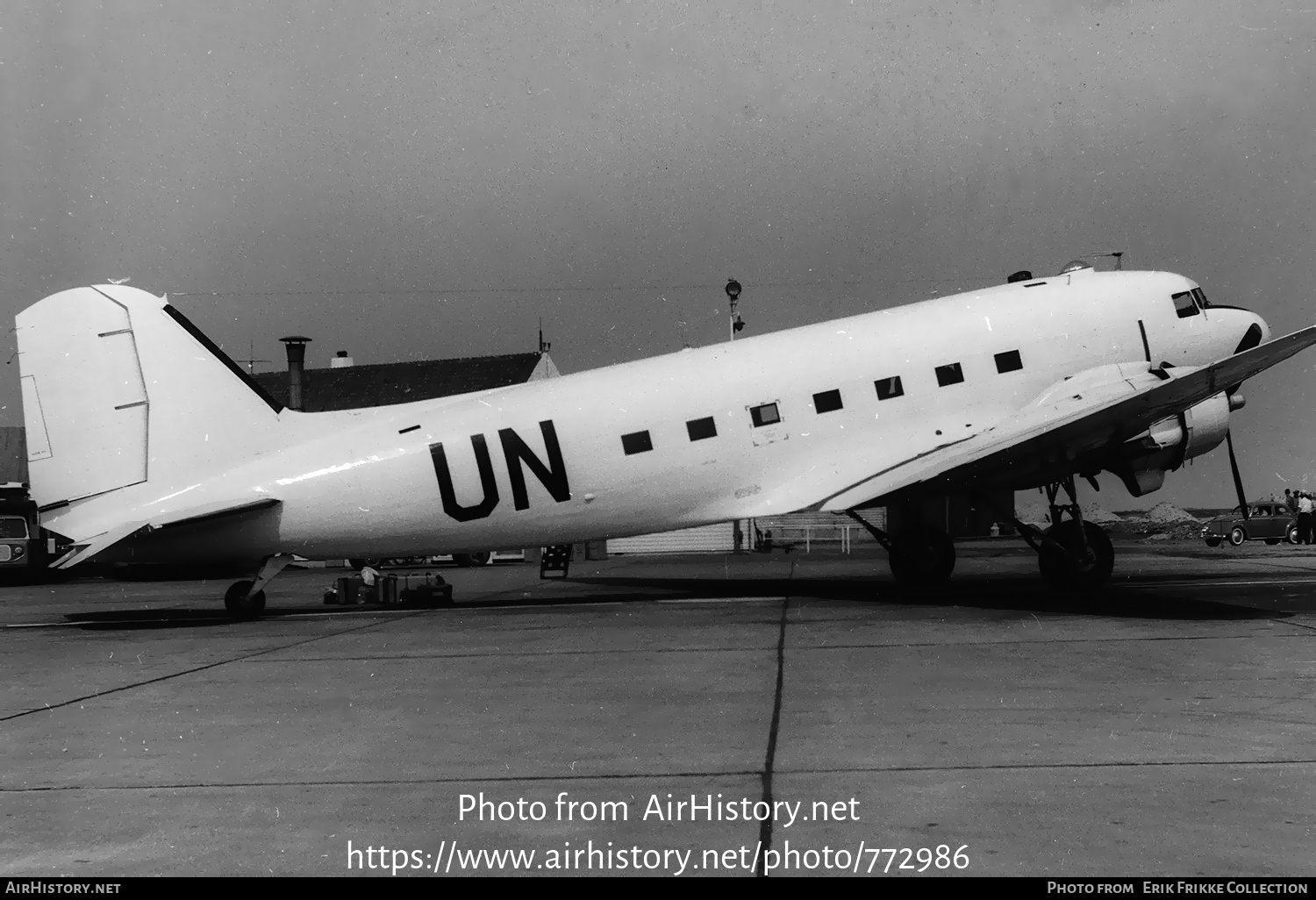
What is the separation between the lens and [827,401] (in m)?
18.0

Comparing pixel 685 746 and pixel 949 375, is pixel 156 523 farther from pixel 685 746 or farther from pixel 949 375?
pixel 949 375

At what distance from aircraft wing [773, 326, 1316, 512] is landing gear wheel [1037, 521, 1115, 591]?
53.3 inches

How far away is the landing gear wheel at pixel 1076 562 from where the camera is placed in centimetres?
1744

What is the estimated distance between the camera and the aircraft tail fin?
1616 centimetres

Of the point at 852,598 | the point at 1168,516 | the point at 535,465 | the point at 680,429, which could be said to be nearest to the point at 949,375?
the point at 852,598

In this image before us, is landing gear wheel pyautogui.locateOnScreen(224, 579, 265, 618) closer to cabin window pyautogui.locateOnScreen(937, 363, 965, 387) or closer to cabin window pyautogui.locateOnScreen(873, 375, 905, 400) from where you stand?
cabin window pyautogui.locateOnScreen(873, 375, 905, 400)

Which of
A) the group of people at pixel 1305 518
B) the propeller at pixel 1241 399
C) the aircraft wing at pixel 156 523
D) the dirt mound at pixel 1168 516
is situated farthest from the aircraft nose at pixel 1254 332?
the dirt mound at pixel 1168 516

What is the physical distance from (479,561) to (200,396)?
2615cm

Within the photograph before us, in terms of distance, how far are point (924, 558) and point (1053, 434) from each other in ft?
13.5

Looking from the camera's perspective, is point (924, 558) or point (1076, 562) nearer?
point (1076, 562)

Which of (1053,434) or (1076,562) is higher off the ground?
(1053,434)

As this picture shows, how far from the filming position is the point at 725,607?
17172mm

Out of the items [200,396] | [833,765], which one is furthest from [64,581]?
[833,765]

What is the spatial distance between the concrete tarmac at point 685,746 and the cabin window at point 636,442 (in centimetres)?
328
